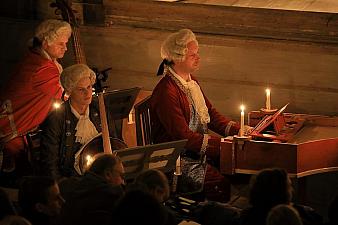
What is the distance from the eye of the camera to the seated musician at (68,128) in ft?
28.8

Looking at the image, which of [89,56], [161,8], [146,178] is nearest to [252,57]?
[161,8]

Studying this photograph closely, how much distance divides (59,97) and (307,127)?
229cm

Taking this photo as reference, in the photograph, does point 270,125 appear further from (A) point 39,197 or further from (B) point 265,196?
(A) point 39,197

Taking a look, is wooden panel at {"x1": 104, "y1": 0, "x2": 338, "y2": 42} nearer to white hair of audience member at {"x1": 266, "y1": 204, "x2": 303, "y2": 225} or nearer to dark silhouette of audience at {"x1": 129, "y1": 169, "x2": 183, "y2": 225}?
dark silhouette of audience at {"x1": 129, "y1": 169, "x2": 183, "y2": 225}

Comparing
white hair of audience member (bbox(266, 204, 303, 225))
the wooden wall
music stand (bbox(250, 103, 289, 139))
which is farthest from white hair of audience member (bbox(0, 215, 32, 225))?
the wooden wall

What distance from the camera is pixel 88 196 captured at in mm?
7047

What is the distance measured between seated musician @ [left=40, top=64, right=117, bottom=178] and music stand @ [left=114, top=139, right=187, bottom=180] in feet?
2.64

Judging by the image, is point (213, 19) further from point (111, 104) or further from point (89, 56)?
point (111, 104)

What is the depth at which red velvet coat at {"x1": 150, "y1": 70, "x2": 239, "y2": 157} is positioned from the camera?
921 cm

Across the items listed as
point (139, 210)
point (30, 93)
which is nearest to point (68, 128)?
point (30, 93)

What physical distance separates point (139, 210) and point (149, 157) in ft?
6.58

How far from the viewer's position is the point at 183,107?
9422mm

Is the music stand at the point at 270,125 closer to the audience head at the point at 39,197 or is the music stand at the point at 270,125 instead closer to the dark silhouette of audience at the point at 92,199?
the dark silhouette of audience at the point at 92,199

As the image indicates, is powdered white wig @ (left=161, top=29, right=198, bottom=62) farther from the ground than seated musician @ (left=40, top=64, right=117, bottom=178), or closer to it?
farther from the ground
